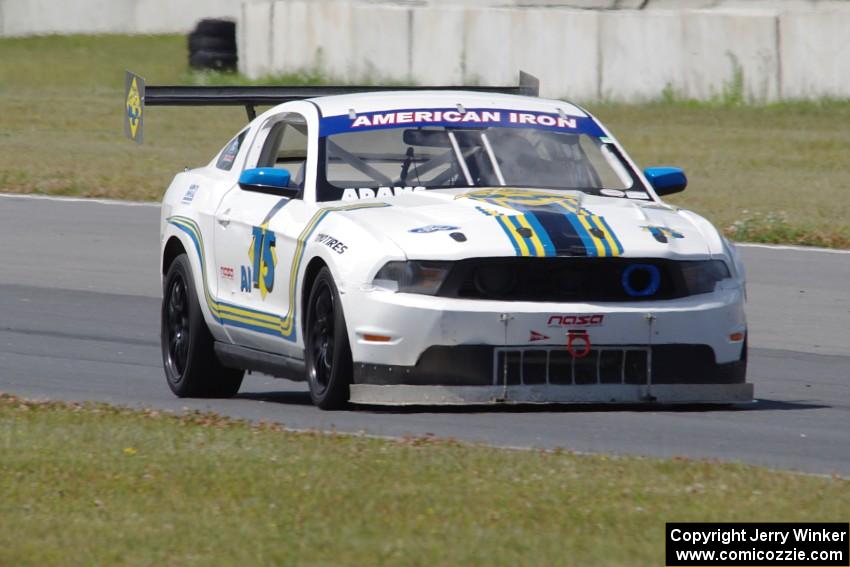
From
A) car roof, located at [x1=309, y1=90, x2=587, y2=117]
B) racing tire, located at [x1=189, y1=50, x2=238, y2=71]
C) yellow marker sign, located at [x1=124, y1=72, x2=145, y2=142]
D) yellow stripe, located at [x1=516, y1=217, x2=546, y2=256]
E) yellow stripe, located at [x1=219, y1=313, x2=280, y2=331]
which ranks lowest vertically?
racing tire, located at [x1=189, y1=50, x2=238, y2=71]

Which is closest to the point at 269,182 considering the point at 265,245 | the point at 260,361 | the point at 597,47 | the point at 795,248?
the point at 265,245

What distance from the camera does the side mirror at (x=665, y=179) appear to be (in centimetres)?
941

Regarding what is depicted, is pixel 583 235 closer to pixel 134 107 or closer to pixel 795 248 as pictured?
pixel 134 107

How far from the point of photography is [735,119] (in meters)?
28.4

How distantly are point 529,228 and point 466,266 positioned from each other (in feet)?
1.10

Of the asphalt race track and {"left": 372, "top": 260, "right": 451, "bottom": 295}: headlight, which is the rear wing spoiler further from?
{"left": 372, "top": 260, "right": 451, "bottom": 295}: headlight

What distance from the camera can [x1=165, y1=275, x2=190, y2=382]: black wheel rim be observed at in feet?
33.0

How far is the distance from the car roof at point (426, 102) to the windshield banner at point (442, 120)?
2.0 inches

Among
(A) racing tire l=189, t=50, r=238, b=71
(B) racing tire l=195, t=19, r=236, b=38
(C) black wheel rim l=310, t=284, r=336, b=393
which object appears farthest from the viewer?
(B) racing tire l=195, t=19, r=236, b=38

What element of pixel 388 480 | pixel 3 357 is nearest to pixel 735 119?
pixel 3 357

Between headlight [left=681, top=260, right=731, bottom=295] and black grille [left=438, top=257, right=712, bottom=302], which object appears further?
headlight [left=681, top=260, right=731, bottom=295]

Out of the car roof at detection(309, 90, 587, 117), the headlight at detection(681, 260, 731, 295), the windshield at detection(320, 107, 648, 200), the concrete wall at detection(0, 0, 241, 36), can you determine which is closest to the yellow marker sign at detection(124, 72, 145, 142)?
the car roof at detection(309, 90, 587, 117)

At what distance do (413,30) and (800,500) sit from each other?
83.6 ft

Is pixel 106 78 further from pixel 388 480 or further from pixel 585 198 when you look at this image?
pixel 388 480
